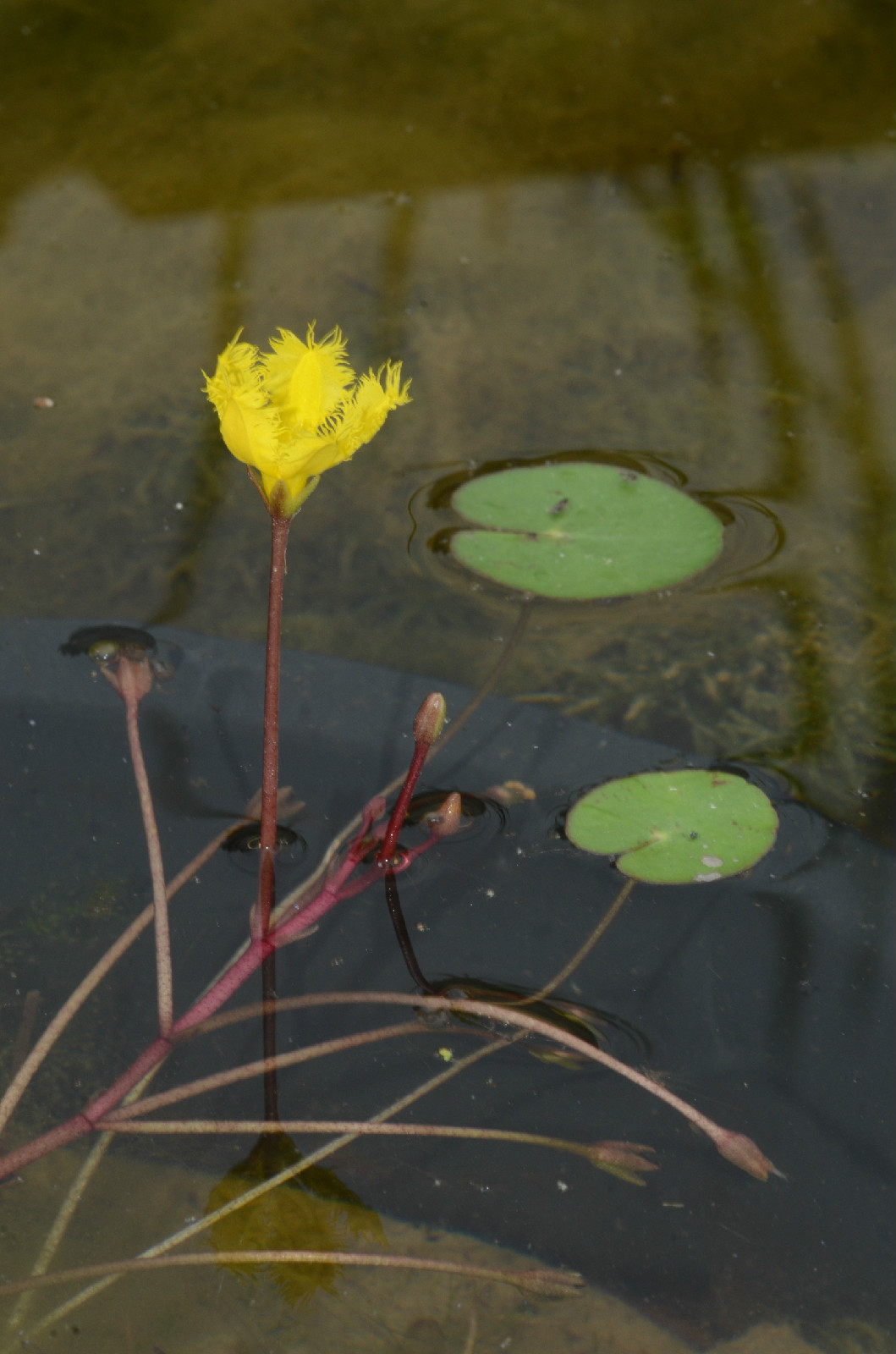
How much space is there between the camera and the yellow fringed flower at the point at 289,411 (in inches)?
36.9

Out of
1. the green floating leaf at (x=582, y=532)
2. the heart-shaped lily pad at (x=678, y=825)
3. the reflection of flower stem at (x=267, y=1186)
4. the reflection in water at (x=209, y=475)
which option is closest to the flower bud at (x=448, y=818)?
the heart-shaped lily pad at (x=678, y=825)

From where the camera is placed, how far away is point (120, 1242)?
100 cm

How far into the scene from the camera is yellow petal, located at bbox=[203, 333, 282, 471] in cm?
93

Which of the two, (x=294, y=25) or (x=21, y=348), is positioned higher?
(x=294, y=25)

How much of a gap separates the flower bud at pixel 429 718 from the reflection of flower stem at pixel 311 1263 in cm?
47

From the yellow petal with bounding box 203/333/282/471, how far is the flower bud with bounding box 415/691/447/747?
296mm

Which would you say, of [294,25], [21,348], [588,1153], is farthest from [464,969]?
[294,25]

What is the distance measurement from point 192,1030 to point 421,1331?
13.7 inches

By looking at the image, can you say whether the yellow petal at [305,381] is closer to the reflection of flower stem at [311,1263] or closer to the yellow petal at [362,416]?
the yellow petal at [362,416]

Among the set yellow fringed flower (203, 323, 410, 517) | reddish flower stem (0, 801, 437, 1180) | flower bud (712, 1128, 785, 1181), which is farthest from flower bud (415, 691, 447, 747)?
flower bud (712, 1128, 785, 1181)

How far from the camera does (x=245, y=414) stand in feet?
3.03

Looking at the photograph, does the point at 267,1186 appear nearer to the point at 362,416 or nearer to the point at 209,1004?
the point at 209,1004

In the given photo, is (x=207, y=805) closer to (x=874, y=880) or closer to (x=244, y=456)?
(x=244, y=456)

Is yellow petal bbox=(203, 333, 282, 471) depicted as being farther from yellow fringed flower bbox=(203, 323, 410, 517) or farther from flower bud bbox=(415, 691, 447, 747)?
flower bud bbox=(415, 691, 447, 747)
